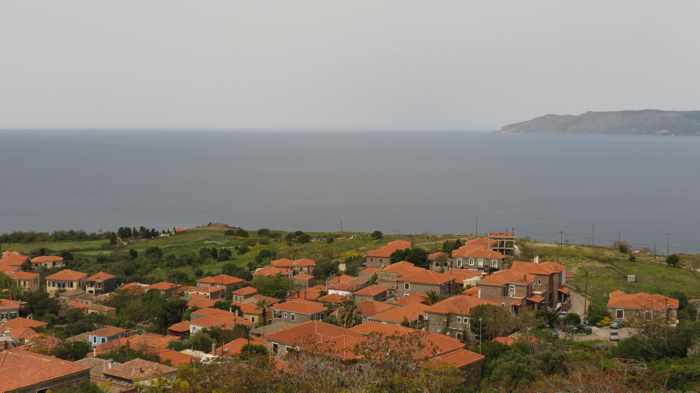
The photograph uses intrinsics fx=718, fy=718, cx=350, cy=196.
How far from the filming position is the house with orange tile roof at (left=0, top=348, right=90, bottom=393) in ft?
55.6

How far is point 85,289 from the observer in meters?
43.2

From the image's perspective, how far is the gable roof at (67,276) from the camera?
43688mm

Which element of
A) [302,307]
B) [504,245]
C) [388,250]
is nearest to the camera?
[302,307]

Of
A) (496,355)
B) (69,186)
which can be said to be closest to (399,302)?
(496,355)

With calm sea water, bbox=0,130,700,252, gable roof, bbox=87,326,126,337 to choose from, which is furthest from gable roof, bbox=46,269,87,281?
calm sea water, bbox=0,130,700,252

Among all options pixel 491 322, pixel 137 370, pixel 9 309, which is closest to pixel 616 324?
pixel 491 322

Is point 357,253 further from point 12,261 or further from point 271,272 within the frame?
point 12,261

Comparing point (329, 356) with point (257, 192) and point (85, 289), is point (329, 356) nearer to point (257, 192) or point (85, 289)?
point (85, 289)

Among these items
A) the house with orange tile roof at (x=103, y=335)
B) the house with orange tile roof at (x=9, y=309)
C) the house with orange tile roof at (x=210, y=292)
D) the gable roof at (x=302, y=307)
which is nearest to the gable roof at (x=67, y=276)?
the house with orange tile roof at (x=9, y=309)

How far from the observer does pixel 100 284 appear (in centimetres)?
4300

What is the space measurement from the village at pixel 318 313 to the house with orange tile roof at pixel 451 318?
41 mm

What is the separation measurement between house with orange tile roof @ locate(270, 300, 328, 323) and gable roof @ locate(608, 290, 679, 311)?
1274cm

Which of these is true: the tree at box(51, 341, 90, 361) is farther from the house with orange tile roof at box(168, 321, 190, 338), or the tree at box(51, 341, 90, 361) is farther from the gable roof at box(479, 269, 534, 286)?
the gable roof at box(479, 269, 534, 286)

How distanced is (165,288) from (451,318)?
Answer: 18.0m
